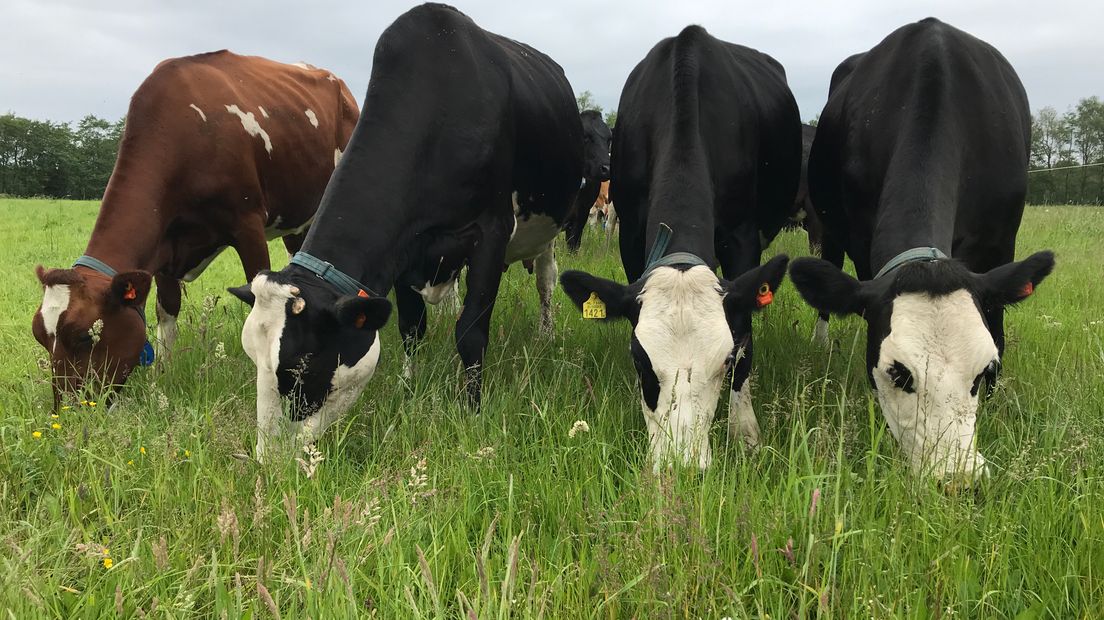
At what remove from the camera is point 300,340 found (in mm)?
3354

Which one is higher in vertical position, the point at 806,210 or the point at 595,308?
the point at 806,210

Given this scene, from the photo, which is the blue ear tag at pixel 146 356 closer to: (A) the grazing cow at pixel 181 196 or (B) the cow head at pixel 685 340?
(A) the grazing cow at pixel 181 196

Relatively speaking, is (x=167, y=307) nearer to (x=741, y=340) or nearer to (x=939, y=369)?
(x=741, y=340)

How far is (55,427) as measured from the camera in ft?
10.6

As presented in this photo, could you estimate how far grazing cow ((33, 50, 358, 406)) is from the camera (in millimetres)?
4137

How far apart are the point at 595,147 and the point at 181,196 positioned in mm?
4870

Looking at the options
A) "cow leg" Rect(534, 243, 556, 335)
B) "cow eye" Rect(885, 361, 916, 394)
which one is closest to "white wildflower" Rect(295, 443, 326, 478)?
"cow eye" Rect(885, 361, 916, 394)

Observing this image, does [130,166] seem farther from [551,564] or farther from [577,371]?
[551,564]


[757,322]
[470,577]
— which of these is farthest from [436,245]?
[757,322]

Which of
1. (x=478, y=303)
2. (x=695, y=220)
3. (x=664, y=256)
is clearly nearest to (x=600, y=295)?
(x=664, y=256)

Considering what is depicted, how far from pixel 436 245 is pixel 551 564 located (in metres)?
2.52

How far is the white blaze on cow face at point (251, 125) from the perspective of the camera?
5680mm

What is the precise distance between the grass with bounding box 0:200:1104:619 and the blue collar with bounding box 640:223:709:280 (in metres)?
0.78

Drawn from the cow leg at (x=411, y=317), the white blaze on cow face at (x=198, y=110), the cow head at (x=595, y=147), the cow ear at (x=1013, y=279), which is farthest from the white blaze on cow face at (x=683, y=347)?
the cow head at (x=595, y=147)
